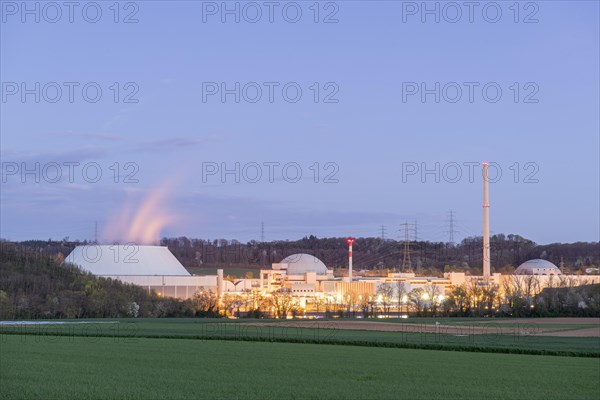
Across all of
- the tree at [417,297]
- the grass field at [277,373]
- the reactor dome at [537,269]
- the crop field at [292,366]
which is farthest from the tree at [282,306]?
the reactor dome at [537,269]

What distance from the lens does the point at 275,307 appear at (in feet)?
255

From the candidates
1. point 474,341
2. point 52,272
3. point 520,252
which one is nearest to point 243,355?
point 474,341

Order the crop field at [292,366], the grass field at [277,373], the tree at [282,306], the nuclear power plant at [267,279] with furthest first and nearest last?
the nuclear power plant at [267,279], the tree at [282,306], the crop field at [292,366], the grass field at [277,373]

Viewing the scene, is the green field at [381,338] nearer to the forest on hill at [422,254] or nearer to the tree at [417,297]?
the tree at [417,297]

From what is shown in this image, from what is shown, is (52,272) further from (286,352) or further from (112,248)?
(286,352)

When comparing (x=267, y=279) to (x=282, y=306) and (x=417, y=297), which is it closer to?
(x=417, y=297)

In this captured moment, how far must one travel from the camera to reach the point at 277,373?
77.0 ft

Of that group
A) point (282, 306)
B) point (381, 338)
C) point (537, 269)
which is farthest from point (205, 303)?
point (537, 269)

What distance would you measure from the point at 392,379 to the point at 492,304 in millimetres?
57383

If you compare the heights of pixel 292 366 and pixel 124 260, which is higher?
pixel 124 260

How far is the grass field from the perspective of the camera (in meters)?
19.5

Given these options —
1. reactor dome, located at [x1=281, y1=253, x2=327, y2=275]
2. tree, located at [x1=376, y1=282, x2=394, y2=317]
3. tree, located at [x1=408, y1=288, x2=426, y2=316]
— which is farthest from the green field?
reactor dome, located at [x1=281, y1=253, x2=327, y2=275]

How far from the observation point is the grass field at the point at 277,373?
19.5 metres

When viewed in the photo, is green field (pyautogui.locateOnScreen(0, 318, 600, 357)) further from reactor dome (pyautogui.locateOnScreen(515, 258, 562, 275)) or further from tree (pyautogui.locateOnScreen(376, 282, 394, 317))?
reactor dome (pyautogui.locateOnScreen(515, 258, 562, 275))
